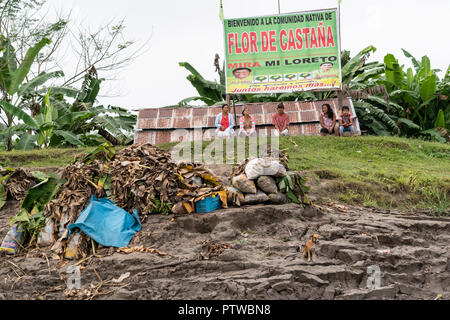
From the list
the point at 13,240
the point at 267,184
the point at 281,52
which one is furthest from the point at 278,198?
the point at 281,52

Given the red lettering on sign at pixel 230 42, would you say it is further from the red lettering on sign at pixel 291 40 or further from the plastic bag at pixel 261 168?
the plastic bag at pixel 261 168

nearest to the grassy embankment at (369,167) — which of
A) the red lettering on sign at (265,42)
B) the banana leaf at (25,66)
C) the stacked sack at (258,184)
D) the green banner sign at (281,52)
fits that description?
the stacked sack at (258,184)

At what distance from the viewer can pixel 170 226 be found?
5391mm

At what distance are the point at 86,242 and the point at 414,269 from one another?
3.37m

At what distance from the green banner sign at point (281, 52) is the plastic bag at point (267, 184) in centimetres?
615

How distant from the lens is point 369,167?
8.52 meters

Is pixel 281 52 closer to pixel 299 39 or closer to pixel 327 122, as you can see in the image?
pixel 299 39

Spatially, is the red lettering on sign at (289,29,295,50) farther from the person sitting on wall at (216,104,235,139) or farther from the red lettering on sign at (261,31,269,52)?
the person sitting on wall at (216,104,235,139)

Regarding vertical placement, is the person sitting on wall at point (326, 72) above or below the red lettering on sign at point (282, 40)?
below

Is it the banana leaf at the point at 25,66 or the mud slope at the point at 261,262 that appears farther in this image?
the banana leaf at the point at 25,66

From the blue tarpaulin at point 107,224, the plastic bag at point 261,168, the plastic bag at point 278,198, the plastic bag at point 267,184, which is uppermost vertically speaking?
the plastic bag at point 261,168

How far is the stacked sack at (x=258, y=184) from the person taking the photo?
5.73m

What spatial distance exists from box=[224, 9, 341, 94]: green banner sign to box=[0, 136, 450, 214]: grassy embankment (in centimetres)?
169

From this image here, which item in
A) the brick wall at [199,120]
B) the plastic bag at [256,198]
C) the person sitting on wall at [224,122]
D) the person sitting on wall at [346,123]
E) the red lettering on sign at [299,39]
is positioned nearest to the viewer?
the plastic bag at [256,198]
